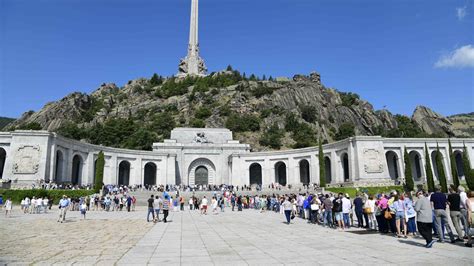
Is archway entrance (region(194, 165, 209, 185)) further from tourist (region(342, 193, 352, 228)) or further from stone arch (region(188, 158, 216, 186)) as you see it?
tourist (region(342, 193, 352, 228))

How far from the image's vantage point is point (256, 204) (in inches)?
1192

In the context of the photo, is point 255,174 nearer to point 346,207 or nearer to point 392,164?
point 392,164

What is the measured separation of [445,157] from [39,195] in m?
49.0

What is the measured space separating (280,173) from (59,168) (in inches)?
1242

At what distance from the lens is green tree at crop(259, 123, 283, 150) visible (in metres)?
71.4

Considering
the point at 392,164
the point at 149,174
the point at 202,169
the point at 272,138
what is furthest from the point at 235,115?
the point at 392,164

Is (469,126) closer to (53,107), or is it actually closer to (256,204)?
(256,204)

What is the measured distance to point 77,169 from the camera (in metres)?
43.2

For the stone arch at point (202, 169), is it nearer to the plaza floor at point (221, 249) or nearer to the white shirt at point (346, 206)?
the white shirt at point (346, 206)

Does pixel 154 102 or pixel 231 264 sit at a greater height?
pixel 154 102

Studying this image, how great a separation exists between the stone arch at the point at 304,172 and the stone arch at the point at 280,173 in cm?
290

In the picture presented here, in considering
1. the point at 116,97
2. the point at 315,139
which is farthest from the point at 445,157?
the point at 116,97

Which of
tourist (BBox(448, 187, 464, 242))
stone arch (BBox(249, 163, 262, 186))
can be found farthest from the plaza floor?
stone arch (BBox(249, 163, 262, 186))

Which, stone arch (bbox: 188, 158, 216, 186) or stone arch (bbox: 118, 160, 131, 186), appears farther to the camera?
stone arch (bbox: 188, 158, 216, 186)
